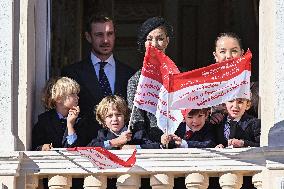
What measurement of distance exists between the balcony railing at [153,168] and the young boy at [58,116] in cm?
30

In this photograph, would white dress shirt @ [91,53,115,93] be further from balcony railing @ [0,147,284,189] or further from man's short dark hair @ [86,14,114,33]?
balcony railing @ [0,147,284,189]

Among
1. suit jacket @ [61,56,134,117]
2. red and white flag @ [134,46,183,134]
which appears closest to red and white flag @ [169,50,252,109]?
red and white flag @ [134,46,183,134]

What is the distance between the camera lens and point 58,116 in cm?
2261

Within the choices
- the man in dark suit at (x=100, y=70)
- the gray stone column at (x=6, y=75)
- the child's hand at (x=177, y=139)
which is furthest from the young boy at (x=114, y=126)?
the gray stone column at (x=6, y=75)

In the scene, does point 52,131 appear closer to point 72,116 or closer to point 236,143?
point 72,116

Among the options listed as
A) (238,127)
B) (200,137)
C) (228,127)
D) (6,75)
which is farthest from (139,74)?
(6,75)

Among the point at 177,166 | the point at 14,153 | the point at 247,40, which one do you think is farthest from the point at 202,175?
the point at 247,40

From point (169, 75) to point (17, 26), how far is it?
4.97ft

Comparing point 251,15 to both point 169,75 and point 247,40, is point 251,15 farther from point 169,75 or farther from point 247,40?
point 169,75

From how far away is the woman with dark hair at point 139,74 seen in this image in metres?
22.5

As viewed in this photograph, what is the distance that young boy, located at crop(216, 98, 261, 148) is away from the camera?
22.3 metres

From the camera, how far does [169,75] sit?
2227cm

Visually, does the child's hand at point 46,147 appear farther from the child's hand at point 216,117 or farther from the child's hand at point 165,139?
the child's hand at point 216,117

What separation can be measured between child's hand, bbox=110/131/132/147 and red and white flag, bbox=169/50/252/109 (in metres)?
0.51
